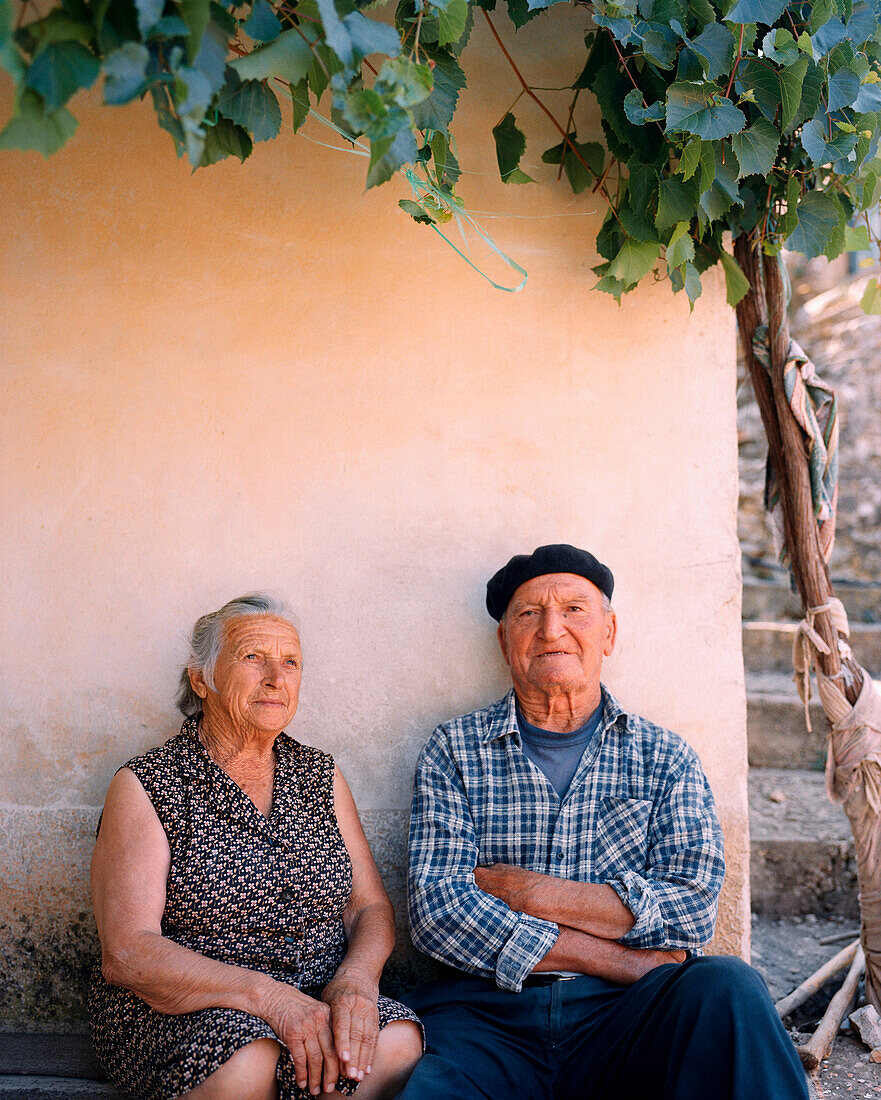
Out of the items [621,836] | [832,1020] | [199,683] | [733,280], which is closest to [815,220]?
[733,280]

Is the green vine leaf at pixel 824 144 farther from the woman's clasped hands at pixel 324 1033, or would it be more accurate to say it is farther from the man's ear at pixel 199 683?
the woman's clasped hands at pixel 324 1033

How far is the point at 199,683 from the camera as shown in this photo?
2371 mm

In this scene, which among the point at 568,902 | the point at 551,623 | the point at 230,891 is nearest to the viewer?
the point at 230,891

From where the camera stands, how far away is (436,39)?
1.98 metres

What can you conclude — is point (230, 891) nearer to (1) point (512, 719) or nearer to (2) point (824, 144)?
(1) point (512, 719)

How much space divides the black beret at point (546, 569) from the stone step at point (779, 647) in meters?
2.35

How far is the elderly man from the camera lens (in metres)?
1.90

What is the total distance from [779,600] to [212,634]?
12.6ft

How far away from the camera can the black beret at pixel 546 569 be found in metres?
2.54

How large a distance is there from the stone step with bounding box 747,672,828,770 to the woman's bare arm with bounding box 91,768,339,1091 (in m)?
2.72

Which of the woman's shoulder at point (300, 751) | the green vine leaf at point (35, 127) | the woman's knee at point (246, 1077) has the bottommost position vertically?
the woman's knee at point (246, 1077)

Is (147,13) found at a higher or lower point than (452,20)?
lower

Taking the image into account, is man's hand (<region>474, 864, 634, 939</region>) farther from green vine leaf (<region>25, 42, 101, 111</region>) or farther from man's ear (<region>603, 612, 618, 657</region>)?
green vine leaf (<region>25, 42, 101, 111</region>)

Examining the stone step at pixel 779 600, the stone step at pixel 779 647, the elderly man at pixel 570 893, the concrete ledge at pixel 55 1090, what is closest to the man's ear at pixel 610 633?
the elderly man at pixel 570 893
